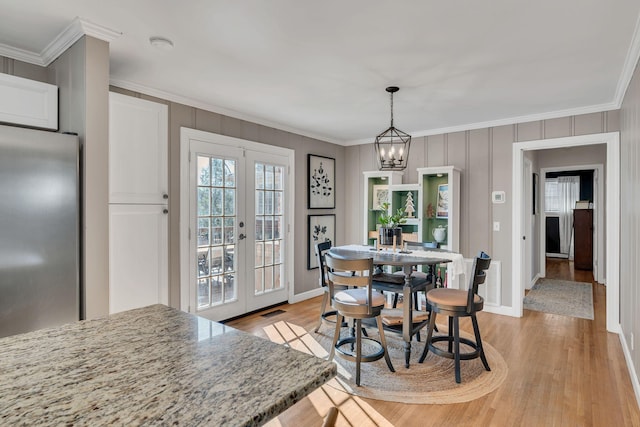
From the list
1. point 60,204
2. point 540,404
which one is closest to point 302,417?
point 540,404

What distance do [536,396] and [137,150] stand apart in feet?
12.1

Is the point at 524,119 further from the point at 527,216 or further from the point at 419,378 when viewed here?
the point at 419,378

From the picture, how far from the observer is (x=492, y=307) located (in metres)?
4.49

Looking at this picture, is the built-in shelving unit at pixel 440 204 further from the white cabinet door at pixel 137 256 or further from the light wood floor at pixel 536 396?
the white cabinet door at pixel 137 256

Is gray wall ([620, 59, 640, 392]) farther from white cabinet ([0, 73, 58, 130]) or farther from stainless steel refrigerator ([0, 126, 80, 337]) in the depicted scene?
white cabinet ([0, 73, 58, 130])

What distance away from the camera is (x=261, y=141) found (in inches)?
177

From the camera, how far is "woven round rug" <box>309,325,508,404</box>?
250cm

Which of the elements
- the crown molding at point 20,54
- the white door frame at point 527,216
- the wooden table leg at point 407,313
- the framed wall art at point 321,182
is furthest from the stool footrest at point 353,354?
the white door frame at point 527,216

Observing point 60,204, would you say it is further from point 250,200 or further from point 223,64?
point 250,200

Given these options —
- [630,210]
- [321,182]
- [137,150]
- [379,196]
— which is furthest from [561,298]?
[137,150]

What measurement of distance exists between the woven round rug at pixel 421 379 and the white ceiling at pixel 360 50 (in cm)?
242

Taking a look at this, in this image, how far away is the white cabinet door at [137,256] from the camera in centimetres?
292

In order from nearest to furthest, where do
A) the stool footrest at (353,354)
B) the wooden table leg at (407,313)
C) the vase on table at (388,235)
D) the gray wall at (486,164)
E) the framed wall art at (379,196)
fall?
the stool footrest at (353,354) < the wooden table leg at (407,313) < the vase on table at (388,235) < the gray wall at (486,164) < the framed wall art at (379,196)

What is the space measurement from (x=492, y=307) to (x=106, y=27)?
4816 mm
